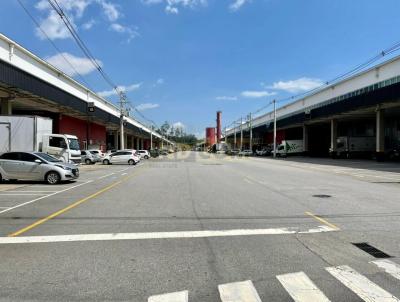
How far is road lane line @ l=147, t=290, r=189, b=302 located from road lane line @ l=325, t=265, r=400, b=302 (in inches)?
82.1

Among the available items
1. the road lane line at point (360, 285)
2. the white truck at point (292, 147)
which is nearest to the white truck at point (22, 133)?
the road lane line at point (360, 285)

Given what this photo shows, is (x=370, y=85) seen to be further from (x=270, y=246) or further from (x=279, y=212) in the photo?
(x=270, y=246)

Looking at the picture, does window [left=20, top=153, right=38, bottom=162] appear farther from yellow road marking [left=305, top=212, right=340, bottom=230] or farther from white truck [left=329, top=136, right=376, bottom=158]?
white truck [left=329, top=136, right=376, bottom=158]

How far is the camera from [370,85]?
1788 inches

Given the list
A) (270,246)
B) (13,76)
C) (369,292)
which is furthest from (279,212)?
(13,76)

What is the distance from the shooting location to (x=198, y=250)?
23.4 ft

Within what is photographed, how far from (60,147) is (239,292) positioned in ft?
84.5

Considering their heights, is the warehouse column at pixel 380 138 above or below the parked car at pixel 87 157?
above

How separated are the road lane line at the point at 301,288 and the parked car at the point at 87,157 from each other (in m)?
41.7

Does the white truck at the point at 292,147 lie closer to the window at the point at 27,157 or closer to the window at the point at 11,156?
the window at the point at 27,157

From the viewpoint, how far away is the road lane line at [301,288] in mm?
4910

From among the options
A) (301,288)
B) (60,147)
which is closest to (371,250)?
(301,288)

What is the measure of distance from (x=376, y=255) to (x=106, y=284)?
4.32 m

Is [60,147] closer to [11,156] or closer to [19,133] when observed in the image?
[19,133]
